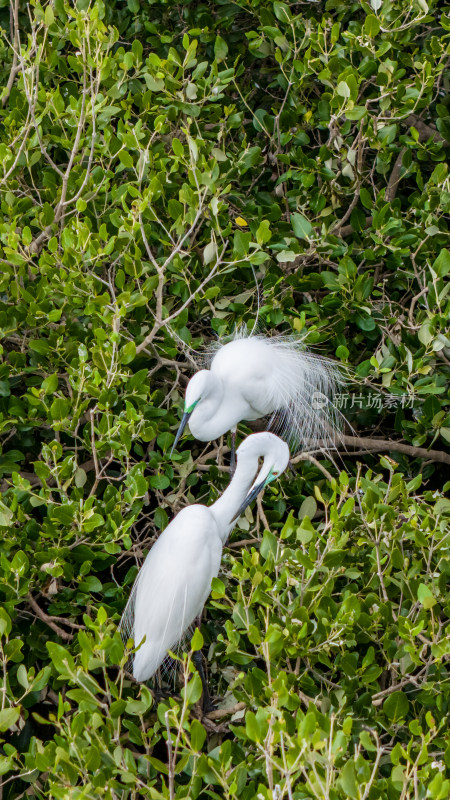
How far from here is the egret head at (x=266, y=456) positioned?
2.43 m

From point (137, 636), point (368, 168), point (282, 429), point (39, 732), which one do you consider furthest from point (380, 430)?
point (39, 732)

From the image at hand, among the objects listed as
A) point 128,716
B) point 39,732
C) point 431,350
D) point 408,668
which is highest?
point 431,350

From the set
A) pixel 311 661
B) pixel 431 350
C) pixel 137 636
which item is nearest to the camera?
pixel 311 661

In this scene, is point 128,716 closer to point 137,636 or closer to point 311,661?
point 137,636

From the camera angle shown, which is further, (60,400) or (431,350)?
(431,350)

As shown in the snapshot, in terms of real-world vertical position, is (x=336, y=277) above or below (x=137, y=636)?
above

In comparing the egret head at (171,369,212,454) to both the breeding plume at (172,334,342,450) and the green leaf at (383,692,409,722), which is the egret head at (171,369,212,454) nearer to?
the breeding plume at (172,334,342,450)

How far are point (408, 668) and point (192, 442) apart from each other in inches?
47.0

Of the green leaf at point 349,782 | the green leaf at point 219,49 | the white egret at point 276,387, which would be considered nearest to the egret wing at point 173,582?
the white egret at point 276,387

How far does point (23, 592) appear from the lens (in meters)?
2.23

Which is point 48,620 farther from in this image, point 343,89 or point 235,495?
point 343,89

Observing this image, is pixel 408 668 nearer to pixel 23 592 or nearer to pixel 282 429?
pixel 23 592

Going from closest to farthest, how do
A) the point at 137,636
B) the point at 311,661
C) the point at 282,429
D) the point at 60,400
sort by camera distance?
1. the point at 311,661
2. the point at 60,400
3. the point at 137,636
4. the point at 282,429

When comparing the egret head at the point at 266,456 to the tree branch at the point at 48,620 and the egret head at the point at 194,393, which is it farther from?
the tree branch at the point at 48,620
